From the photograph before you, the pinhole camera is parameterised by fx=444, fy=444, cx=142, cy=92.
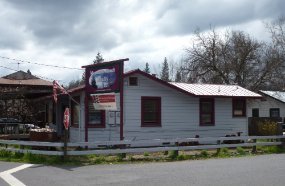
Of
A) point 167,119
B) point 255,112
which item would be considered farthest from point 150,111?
point 255,112

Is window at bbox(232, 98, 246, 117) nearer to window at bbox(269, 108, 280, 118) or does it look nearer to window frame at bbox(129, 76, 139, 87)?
window frame at bbox(129, 76, 139, 87)

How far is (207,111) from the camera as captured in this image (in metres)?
24.4

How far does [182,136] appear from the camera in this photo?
23.3 m

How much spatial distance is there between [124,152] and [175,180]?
5650mm

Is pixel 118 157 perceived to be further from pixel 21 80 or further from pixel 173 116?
pixel 21 80

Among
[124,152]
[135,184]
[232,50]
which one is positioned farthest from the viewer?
[232,50]

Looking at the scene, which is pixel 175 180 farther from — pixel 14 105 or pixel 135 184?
pixel 14 105

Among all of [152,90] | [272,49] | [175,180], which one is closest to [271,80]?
[272,49]

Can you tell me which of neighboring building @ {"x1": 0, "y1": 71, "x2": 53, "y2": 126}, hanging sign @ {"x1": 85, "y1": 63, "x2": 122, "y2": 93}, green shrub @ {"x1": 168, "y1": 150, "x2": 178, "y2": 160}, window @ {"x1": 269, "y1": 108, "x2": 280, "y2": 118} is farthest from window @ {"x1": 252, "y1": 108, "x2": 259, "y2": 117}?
hanging sign @ {"x1": 85, "y1": 63, "x2": 122, "y2": 93}

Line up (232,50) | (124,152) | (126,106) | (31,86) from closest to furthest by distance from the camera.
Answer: (124,152), (126,106), (31,86), (232,50)

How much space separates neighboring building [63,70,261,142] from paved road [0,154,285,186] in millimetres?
5579

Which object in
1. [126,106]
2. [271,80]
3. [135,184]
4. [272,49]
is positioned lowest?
[135,184]

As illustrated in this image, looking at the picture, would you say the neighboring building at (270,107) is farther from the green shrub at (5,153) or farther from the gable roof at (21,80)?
the green shrub at (5,153)

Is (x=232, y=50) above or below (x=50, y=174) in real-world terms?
above
